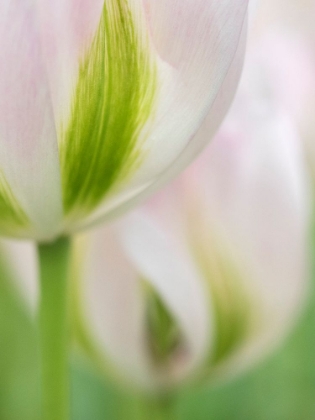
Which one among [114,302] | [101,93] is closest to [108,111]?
[101,93]

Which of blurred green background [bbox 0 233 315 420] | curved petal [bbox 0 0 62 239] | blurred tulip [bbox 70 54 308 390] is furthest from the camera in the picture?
blurred green background [bbox 0 233 315 420]

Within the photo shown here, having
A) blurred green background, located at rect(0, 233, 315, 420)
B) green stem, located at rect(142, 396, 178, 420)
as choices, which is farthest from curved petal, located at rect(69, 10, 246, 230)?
blurred green background, located at rect(0, 233, 315, 420)

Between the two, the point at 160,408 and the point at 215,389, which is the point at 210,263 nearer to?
the point at 160,408

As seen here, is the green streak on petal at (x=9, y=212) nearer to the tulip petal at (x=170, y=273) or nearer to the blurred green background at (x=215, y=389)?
the tulip petal at (x=170, y=273)

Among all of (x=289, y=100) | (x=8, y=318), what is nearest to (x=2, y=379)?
(x=8, y=318)

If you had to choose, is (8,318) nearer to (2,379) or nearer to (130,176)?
(2,379)

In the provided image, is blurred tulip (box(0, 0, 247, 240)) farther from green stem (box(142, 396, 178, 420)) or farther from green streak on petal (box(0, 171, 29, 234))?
green stem (box(142, 396, 178, 420))
